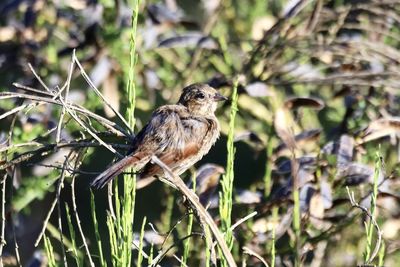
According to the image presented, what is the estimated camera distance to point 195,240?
16.0 feet

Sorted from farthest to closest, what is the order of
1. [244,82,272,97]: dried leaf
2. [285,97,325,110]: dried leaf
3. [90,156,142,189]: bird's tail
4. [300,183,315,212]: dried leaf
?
[244,82,272,97]: dried leaf
[285,97,325,110]: dried leaf
[300,183,315,212]: dried leaf
[90,156,142,189]: bird's tail

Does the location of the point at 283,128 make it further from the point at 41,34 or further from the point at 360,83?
the point at 41,34

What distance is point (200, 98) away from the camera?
4.62 meters

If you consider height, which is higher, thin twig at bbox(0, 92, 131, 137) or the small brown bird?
thin twig at bbox(0, 92, 131, 137)

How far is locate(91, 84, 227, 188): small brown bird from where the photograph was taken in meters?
3.54

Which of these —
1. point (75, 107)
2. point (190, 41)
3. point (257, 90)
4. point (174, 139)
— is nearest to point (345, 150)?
point (257, 90)

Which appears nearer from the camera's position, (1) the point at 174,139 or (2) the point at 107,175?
(2) the point at 107,175

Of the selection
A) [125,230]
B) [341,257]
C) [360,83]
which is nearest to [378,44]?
[360,83]

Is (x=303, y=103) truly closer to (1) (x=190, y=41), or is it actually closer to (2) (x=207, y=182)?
(2) (x=207, y=182)

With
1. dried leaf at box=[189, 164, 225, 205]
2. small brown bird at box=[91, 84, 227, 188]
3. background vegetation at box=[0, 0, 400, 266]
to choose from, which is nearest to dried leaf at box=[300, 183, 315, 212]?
background vegetation at box=[0, 0, 400, 266]

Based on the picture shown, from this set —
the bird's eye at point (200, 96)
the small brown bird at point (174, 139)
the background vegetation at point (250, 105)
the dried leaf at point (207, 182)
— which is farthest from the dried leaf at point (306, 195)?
the bird's eye at point (200, 96)

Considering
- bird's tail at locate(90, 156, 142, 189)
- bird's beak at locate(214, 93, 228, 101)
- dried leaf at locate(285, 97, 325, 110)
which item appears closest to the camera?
bird's tail at locate(90, 156, 142, 189)

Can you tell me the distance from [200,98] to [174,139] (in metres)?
0.67

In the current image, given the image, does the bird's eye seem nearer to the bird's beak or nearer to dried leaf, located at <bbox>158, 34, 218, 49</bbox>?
the bird's beak
